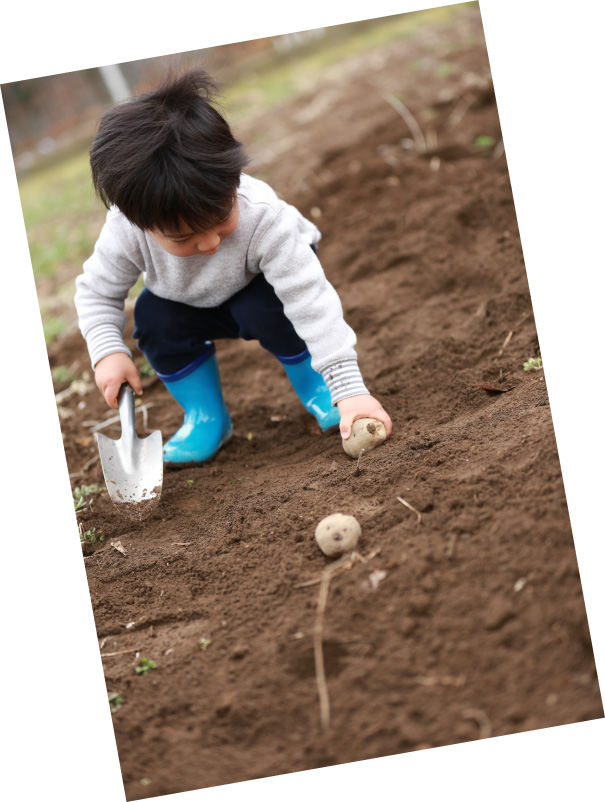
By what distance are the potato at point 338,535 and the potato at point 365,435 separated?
42 centimetres

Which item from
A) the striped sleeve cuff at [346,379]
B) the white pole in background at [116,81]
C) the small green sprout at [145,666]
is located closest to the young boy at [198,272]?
the striped sleeve cuff at [346,379]

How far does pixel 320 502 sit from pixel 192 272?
89 centimetres

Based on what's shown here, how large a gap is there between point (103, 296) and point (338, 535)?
129 cm

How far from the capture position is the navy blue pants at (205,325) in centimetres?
246

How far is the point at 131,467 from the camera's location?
243 centimetres

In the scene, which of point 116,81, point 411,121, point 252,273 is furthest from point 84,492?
point 116,81

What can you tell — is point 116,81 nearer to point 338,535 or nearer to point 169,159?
point 169,159

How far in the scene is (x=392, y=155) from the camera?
4.22 meters

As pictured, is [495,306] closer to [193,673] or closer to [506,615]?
[506,615]

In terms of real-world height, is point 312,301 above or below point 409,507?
above

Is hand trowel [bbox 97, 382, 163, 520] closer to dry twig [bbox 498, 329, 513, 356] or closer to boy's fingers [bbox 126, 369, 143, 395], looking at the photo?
boy's fingers [bbox 126, 369, 143, 395]

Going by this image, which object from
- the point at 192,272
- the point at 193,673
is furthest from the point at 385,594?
the point at 192,272

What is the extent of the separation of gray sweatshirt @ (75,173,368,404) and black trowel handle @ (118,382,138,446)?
0.14 m

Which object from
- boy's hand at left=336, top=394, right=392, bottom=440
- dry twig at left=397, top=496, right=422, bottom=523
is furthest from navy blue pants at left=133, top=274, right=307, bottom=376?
dry twig at left=397, top=496, right=422, bottom=523
